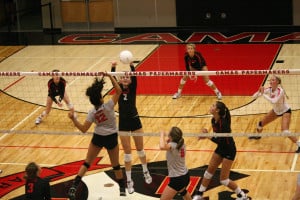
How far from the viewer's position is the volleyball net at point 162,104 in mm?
17312

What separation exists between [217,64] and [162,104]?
4.58m

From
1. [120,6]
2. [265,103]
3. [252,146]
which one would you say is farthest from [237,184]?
[120,6]

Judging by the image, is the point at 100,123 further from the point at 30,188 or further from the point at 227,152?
the point at 227,152

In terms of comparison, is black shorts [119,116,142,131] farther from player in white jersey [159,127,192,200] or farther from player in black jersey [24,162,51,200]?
player in black jersey [24,162,51,200]

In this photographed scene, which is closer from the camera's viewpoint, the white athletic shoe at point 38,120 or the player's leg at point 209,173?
the player's leg at point 209,173

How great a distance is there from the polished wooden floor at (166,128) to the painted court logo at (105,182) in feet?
0.88

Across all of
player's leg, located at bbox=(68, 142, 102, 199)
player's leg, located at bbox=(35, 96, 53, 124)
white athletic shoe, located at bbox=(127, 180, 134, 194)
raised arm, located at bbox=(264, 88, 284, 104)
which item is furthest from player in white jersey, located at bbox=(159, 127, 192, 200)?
player's leg, located at bbox=(35, 96, 53, 124)

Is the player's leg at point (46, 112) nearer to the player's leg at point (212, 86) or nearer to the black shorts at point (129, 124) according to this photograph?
the player's leg at point (212, 86)

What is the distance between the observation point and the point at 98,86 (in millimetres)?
11953

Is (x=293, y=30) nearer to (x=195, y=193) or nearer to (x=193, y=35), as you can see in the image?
(x=193, y=35)

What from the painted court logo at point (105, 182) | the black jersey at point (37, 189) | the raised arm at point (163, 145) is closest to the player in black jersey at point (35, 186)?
the black jersey at point (37, 189)

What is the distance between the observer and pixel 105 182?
46.3 feet

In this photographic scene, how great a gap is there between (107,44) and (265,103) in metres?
10.2

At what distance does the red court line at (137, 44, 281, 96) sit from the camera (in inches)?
800
